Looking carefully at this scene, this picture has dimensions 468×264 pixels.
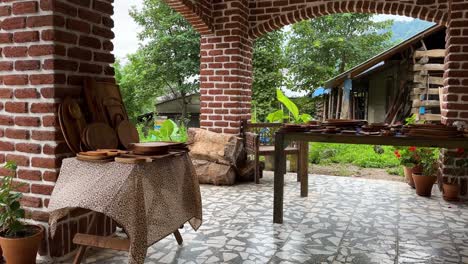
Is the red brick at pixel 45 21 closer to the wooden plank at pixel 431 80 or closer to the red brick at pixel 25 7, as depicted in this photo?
the red brick at pixel 25 7

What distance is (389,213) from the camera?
12.4ft

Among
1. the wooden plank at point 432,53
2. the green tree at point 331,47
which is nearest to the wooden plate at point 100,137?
the wooden plank at point 432,53

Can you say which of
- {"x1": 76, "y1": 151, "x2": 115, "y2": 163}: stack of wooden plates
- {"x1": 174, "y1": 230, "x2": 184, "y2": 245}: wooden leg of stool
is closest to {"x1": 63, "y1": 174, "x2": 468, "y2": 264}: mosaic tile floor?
{"x1": 174, "y1": 230, "x2": 184, "y2": 245}: wooden leg of stool

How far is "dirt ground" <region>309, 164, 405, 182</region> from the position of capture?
614cm

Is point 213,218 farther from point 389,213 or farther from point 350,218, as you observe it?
point 389,213

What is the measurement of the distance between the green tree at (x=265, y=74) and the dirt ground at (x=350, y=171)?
494cm

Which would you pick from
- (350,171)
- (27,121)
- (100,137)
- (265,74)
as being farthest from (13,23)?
(265,74)

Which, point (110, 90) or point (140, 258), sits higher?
point (110, 90)

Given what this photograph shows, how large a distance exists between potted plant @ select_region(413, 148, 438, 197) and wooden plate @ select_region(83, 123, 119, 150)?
3.60 metres

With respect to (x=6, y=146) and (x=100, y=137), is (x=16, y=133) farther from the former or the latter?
(x=100, y=137)

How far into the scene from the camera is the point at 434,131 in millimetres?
2994

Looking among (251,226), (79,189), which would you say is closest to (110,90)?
(79,189)

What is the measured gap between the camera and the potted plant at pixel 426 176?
174 inches

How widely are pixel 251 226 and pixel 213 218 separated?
0.42 metres
